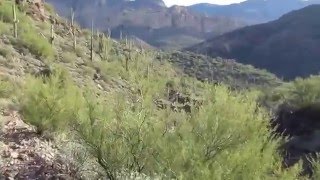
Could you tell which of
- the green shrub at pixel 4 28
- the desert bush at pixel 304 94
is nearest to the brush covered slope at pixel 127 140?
the green shrub at pixel 4 28

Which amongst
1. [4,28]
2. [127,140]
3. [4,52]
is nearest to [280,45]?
[4,28]

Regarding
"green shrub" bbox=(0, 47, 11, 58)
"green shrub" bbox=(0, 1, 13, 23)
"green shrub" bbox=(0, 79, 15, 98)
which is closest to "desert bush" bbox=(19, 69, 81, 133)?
"green shrub" bbox=(0, 79, 15, 98)

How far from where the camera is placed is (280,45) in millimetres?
136750

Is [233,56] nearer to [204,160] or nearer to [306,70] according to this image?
[306,70]

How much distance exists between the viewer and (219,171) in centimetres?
986

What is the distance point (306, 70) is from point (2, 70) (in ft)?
320

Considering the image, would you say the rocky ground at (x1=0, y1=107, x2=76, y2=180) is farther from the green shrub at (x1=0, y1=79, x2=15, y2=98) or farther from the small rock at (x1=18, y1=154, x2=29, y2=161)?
the green shrub at (x1=0, y1=79, x2=15, y2=98)

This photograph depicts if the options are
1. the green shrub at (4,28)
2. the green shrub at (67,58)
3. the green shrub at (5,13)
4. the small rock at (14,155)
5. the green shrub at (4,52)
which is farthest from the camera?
the green shrub at (5,13)

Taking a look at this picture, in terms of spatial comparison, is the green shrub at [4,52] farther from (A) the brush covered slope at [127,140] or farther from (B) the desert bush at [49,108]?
(B) the desert bush at [49,108]

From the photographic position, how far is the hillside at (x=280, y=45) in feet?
397

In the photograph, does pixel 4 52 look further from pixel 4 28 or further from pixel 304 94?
pixel 304 94

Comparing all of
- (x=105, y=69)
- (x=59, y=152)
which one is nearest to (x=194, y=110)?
(x=59, y=152)

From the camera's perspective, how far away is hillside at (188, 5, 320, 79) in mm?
120938

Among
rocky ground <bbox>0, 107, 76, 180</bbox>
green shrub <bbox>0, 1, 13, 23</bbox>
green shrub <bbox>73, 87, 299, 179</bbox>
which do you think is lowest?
rocky ground <bbox>0, 107, 76, 180</bbox>
